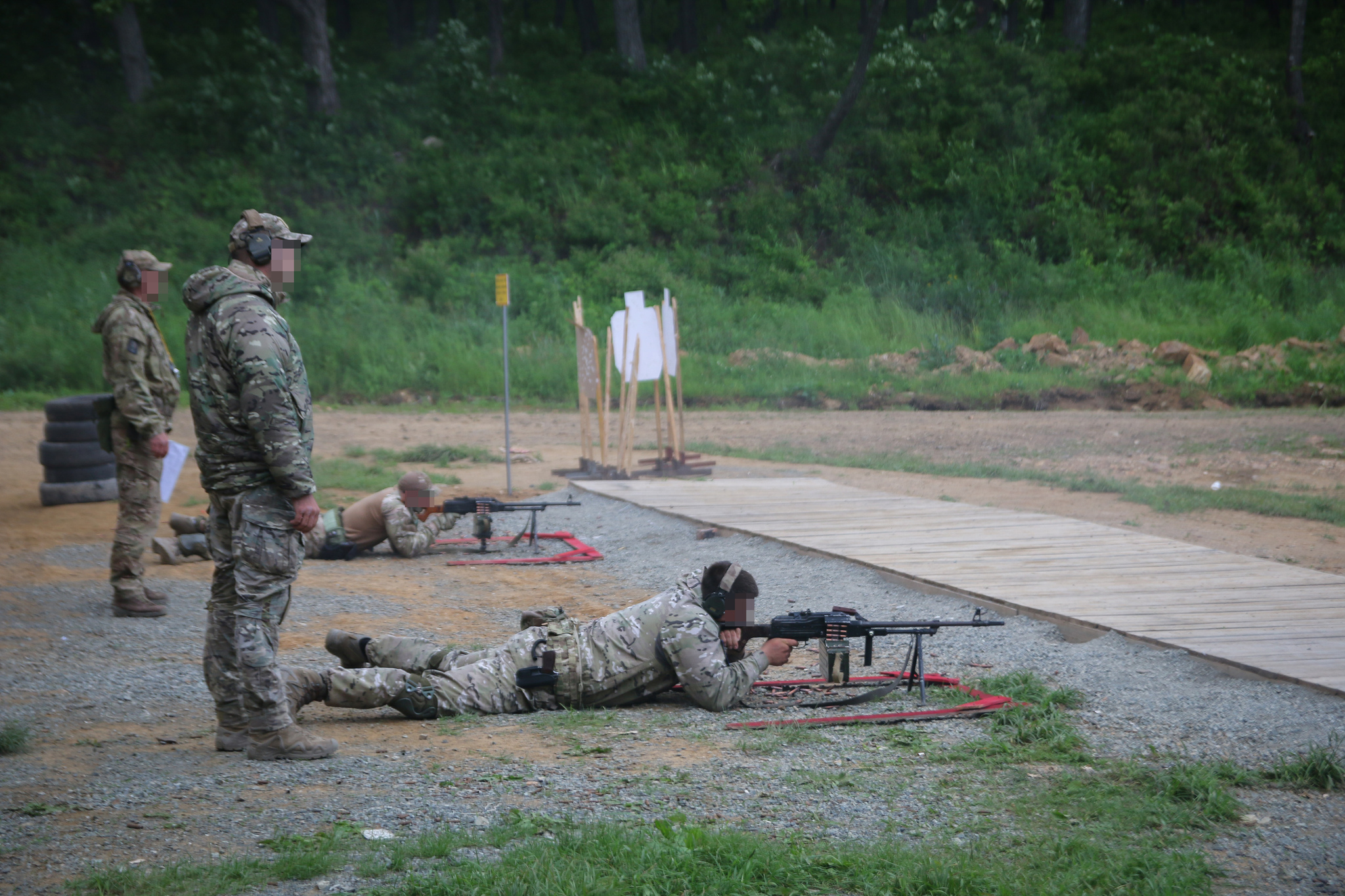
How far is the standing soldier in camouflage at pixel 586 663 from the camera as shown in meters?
5.18

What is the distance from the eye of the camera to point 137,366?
23.2 ft

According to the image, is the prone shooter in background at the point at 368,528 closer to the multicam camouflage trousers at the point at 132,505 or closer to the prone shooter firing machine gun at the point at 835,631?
the multicam camouflage trousers at the point at 132,505

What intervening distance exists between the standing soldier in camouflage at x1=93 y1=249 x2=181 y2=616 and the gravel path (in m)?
0.35

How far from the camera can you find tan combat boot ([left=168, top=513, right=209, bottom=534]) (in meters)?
9.38

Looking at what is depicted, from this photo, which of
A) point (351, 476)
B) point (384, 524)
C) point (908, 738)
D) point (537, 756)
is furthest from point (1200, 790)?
point (351, 476)

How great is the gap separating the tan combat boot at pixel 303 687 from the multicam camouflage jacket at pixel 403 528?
425cm

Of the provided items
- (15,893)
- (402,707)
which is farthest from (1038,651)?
(15,893)

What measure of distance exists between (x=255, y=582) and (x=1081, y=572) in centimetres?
537

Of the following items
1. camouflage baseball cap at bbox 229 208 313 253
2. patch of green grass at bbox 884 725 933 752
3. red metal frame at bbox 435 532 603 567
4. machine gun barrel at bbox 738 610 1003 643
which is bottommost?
patch of green grass at bbox 884 725 933 752

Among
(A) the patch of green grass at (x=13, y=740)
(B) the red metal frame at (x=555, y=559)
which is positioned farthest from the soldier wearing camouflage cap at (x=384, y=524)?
(A) the patch of green grass at (x=13, y=740)

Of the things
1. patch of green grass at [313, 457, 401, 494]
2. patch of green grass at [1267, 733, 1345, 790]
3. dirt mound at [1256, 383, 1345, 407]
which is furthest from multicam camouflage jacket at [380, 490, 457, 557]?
dirt mound at [1256, 383, 1345, 407]

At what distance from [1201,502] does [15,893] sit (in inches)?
407

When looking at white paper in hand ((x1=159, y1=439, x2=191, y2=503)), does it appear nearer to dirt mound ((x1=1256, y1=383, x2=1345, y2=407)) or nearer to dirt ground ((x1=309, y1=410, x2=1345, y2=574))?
dirt ground ((x1=309, y1=410, x2=1345, y2=574))

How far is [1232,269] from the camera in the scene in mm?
25234
